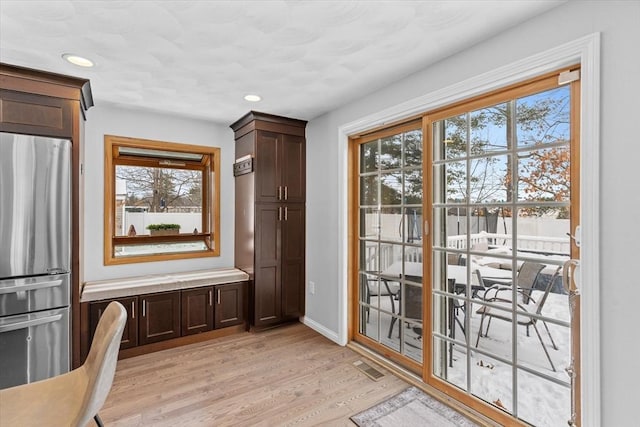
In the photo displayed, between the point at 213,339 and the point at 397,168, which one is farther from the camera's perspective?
the point at 213,339

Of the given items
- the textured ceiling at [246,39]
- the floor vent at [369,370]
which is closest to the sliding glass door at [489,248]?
the floor vent at [369,370]

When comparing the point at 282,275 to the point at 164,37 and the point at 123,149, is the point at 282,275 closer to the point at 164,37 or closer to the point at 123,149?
the point at 123,149

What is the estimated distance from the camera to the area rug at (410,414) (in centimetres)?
205

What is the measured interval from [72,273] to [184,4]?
2198 millimetres

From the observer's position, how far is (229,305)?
3533 millimetres

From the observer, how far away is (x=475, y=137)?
220 centimetres

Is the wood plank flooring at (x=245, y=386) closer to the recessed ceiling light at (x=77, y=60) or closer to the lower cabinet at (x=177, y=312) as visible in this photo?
the lower cabinet at (x=177, y=312)

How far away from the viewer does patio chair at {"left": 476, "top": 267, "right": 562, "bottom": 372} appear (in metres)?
1.85

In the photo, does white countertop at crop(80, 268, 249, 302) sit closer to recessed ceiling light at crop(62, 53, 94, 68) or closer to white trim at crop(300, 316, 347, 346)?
white trim at crop(300, 316, 347, 346)

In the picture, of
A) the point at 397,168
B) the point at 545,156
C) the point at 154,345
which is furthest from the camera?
the point at 154,345

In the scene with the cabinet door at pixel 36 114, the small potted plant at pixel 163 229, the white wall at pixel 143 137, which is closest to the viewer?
the cabinet door at pixel 36 114

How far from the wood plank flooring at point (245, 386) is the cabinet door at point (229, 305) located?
0.26 metres

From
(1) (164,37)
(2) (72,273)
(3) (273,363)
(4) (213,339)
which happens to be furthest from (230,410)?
(1) (164,37)

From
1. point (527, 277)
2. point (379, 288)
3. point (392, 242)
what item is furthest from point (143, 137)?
point (527, 277)
